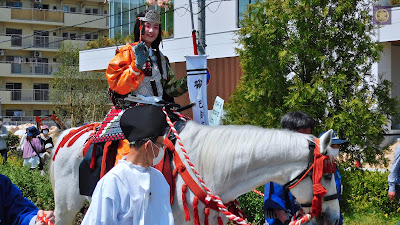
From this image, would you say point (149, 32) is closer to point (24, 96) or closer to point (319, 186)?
point (319, 186)

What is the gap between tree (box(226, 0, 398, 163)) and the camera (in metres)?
8.05

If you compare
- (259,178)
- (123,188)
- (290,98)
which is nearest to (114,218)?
(123,188)

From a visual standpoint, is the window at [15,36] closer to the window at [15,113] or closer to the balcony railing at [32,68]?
the balcony railing at [32,68]

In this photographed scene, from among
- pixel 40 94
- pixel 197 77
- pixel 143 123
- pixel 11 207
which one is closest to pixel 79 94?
pixel 40 94

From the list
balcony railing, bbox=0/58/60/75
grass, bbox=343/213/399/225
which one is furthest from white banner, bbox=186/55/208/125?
balcony railing, bbox=0/58/60/75

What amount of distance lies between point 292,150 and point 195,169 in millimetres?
891

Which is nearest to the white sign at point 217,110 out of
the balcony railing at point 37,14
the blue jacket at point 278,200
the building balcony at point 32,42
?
the blue jacket at point 278,200

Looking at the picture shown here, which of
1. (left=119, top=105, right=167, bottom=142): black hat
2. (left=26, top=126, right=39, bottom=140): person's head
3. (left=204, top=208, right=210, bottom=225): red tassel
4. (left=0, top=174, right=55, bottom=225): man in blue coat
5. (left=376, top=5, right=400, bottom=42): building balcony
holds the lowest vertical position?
(left=26, top=126, right=39, bottom=140): person's head

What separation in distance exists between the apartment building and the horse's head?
46.9m

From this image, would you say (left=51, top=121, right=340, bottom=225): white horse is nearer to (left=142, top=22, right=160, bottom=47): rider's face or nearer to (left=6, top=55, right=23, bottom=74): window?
(left=142, top=22, right=160, bottom=47): rider's face

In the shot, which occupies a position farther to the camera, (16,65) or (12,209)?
(16,65)

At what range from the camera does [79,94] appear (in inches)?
1468

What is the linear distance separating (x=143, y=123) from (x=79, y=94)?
3521cm

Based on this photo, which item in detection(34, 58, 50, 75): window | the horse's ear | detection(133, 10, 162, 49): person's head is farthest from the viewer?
detection(34, 58, 50, 75): window
